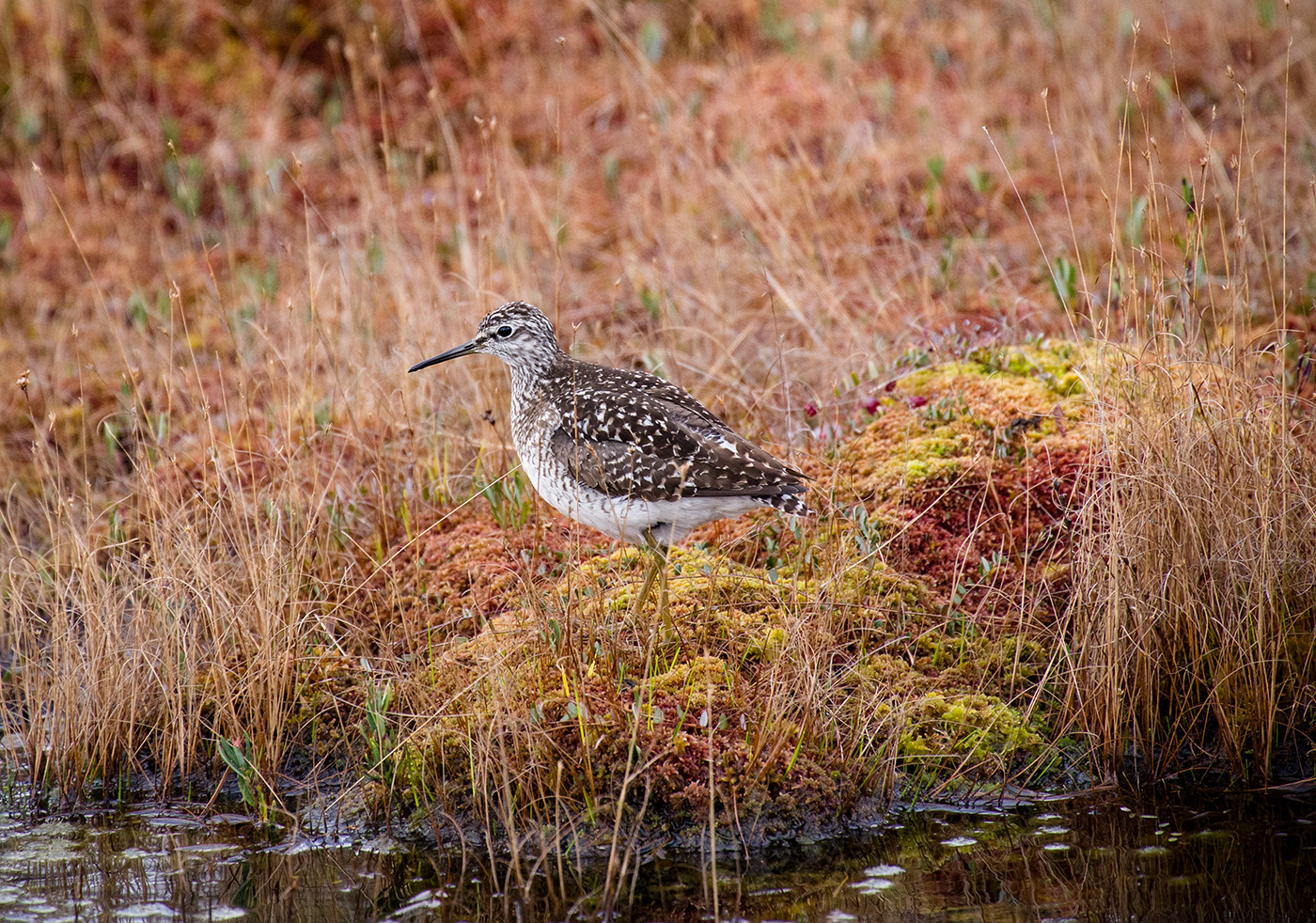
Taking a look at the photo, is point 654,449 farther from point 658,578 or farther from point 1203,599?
point 1203,599

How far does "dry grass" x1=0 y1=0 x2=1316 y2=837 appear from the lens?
5.68m

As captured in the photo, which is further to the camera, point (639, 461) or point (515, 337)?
point (515, 337)

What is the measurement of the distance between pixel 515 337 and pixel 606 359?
2.00 metres

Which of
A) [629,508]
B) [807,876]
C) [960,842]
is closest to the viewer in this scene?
[807,876]

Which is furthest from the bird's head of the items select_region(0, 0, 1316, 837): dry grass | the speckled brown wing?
the speckled brown wing

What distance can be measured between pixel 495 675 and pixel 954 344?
4230 mm

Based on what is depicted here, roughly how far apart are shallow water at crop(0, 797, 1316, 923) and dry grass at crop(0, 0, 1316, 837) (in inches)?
12.1

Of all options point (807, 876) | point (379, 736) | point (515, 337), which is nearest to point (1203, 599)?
point (807, 876)

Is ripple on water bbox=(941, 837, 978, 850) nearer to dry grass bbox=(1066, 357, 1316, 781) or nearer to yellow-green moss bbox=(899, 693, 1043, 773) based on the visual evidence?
yellow-green moss bbox=(899, 693, 1043, 773)

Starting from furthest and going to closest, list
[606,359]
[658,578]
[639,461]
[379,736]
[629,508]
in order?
[606,359] → [658,578] → [639,461] → [629,508] → [379,736]

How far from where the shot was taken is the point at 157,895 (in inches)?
201

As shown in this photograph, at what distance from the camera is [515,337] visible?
24.3 feet

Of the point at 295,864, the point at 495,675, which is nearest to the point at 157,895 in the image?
the point at 295,864

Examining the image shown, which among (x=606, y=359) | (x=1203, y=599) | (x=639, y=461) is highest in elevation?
(x=606, y=359)
